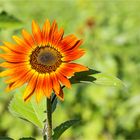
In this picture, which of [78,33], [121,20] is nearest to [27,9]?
[121,20]

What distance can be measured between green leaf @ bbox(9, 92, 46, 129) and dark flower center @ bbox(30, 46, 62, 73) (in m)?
0.22

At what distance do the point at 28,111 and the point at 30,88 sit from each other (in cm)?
36

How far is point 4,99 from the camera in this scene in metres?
3.71

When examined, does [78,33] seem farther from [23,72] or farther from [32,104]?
[23,72]

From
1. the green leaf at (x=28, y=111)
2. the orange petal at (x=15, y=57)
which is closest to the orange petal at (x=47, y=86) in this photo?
the orange petal at (x=15, y=57)

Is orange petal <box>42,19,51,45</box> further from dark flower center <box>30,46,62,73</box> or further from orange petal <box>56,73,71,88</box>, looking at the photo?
orange petal <box>56,73,71,88</box>

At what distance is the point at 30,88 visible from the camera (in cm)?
124

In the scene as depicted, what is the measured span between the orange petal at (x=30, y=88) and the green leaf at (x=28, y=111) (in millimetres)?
271

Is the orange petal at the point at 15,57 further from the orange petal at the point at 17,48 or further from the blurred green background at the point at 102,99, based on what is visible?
the blurred green background at the point at 102,99

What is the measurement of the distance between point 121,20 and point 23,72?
3444mm

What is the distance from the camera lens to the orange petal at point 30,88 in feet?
4.04

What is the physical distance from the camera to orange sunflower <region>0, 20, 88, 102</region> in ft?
4.11

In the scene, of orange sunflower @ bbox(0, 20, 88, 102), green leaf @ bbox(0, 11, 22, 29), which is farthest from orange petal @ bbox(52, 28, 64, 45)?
→ green leaf @ bbox(0, 11, 22, 29)

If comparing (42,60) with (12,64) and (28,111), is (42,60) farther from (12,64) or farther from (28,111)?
(28,111)
